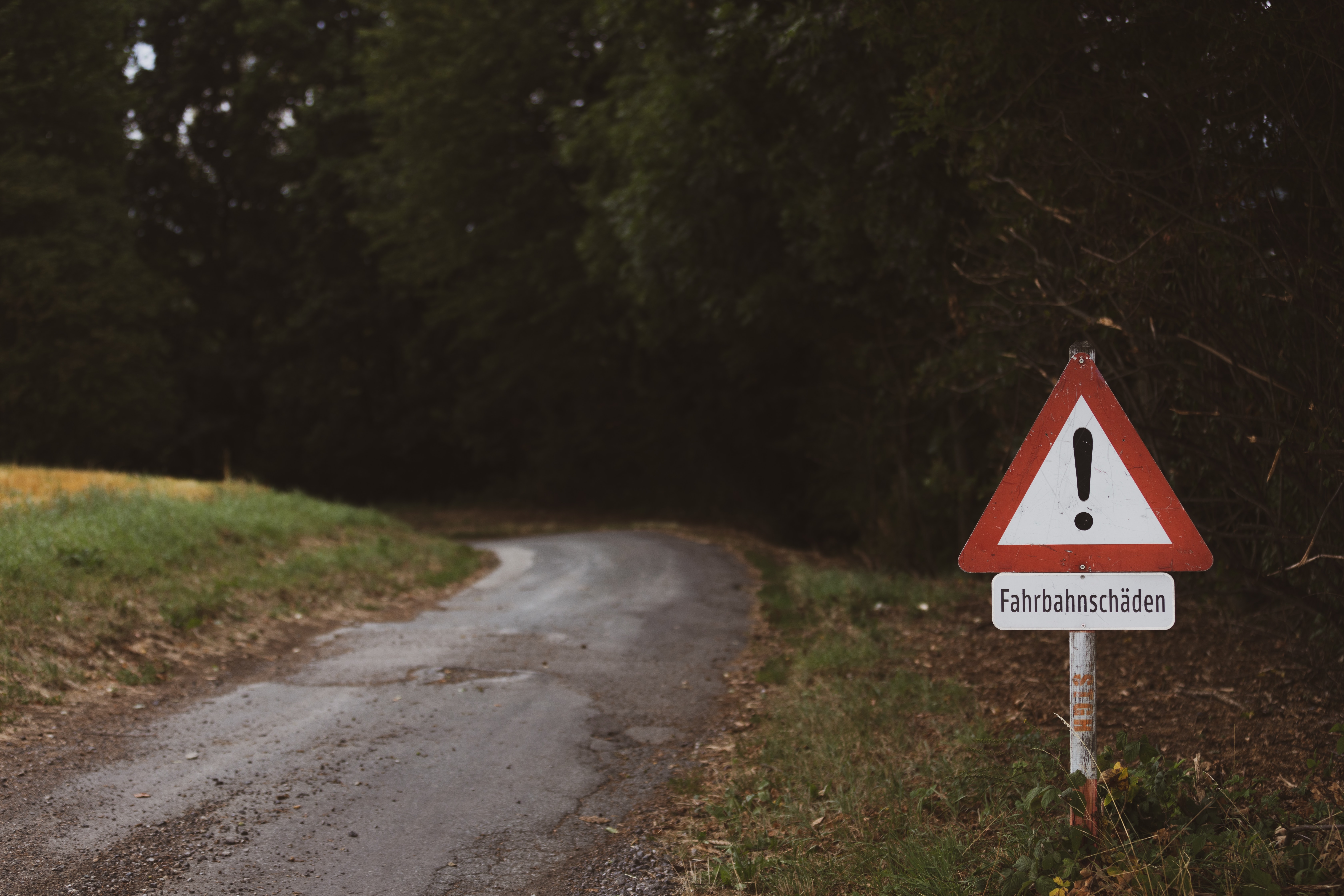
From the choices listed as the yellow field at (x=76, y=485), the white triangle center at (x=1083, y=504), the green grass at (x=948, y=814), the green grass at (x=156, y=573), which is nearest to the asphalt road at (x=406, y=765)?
the green grass at (x=948, y=814)

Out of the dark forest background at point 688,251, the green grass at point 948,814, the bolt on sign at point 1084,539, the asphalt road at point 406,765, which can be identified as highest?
the dark forest background at point 688,251

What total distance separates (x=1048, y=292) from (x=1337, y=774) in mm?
3076

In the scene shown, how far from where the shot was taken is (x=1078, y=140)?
5.63m

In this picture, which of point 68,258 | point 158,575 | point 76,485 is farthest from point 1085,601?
point 68,258

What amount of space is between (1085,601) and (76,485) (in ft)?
43.3

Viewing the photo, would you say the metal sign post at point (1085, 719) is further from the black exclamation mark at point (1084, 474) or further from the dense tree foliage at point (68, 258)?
the dense tree foliage at point (68, 258)

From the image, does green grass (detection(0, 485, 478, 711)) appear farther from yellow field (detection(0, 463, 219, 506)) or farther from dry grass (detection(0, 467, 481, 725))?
yellow field (detection(0, 463, 219, 506))

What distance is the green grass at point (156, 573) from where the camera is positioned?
731cm

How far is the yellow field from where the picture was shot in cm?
1180

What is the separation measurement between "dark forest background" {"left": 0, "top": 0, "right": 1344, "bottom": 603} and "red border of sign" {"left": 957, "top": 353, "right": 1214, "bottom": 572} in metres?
1.70

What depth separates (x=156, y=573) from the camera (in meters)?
9.58

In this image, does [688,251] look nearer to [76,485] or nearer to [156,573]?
[76,485]

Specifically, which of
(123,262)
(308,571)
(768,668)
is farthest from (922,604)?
(123,262)

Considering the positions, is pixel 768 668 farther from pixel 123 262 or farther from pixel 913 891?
pixel 123 262
